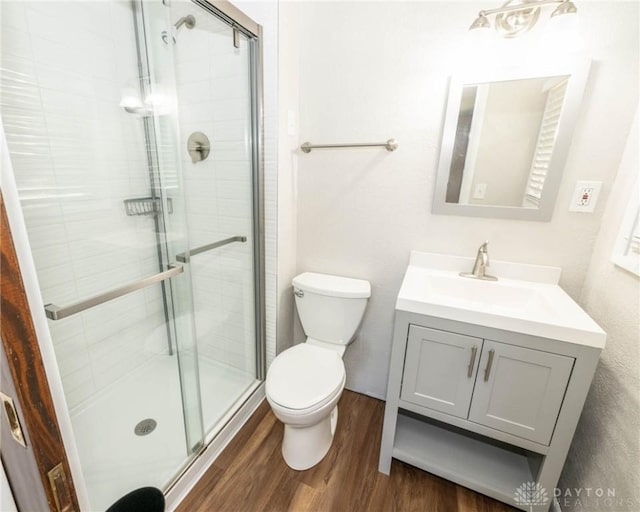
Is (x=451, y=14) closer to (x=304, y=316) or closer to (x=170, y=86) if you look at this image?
(x=170, y=86)

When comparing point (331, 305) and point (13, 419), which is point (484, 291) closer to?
point (331, 305)

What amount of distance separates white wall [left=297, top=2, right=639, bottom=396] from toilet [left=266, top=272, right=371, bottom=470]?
0.17 metres

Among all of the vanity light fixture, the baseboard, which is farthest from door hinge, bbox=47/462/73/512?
the vanity light fixture

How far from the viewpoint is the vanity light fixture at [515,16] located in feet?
3.53

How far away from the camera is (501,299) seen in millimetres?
1335

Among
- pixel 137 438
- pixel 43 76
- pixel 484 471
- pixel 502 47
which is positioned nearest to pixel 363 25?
pixel 502 47

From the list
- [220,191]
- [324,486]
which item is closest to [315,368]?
[324,486]

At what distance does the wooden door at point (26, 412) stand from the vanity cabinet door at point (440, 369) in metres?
1.03

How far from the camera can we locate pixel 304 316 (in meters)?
1.66

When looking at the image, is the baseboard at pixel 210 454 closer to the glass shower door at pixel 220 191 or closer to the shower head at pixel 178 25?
the glass shower door at pixel 220 191

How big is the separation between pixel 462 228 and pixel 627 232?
0.55 m

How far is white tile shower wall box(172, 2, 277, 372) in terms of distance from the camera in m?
1.36

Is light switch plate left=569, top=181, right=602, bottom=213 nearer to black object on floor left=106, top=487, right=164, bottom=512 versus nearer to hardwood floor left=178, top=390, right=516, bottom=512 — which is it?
hardwood floor left=178, top=390, right=516, bottom=512

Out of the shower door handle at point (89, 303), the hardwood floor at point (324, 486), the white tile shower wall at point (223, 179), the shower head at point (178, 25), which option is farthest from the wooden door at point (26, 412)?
the shower head at point (178, 25)
